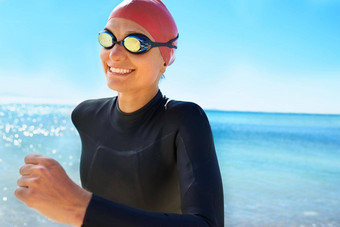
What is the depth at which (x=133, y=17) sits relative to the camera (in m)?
1.44

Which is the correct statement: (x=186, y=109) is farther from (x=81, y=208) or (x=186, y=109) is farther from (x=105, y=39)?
(x=81, y=208)

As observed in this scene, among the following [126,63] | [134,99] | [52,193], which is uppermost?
[126,63]

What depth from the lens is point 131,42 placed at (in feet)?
4.56

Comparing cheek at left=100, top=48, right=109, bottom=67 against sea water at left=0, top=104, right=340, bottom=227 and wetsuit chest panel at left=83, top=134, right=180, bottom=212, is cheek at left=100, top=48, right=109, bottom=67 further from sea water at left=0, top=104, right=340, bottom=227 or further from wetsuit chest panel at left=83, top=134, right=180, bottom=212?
sea water at left=0, top=104, right=340, bottom=227

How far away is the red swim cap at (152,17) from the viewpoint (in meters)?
1.44

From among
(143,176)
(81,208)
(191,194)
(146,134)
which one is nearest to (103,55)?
(146,134)

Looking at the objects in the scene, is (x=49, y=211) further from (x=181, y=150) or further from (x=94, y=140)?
(x=94, y=140)

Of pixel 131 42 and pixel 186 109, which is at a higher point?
pixel 131 42

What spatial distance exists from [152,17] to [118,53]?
0.62 feet

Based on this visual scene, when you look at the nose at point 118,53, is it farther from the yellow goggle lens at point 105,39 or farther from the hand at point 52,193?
the hand at point 52,193

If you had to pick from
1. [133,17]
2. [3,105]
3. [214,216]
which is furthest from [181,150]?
[3,105]

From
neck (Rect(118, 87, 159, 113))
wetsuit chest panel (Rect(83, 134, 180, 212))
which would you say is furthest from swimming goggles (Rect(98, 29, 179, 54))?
wetsuit chest panel (Rect(83, 134, 180, 212))

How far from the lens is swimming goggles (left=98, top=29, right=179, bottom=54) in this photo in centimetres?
139

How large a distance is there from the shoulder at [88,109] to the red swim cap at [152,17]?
0.36 meters
